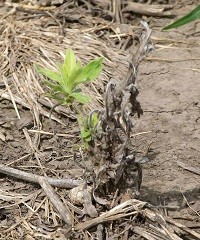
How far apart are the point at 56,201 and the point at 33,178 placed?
15 cm

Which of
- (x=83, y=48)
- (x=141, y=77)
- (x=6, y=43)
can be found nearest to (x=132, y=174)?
(x=141, y=77)

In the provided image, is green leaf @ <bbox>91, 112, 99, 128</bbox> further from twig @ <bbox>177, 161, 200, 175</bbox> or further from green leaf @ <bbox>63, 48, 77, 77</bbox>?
twig @ <bbox>177, 161, 200, 175</bbox>

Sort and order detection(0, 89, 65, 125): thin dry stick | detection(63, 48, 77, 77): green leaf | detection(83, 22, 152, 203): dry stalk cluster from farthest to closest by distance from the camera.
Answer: detection(0, 89, 65, 125): thin dry stick < detection(63, 48, 77, 77): green leaf < detection(83, 22, 152, 203): dry stalk cluster

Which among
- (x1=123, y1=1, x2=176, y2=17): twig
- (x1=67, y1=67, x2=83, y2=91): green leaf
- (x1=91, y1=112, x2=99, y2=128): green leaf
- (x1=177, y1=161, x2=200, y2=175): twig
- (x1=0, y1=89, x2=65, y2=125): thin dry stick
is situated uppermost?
(x1=67, y1=67, x2=83, y2=91): green leaf

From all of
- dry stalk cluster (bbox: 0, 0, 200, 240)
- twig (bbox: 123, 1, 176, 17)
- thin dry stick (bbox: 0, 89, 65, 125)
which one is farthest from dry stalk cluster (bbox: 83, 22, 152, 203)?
twig (bbox: 123, 1, 176, 17)

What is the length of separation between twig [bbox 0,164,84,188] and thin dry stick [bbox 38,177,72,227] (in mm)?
21

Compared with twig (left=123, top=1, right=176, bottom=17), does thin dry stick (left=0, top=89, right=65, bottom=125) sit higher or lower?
lower

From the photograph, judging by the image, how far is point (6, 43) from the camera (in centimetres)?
285

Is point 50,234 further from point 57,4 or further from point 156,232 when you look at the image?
point 57,4

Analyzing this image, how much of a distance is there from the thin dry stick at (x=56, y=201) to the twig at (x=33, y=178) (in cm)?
2

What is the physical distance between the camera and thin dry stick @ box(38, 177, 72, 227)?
2064 millimetres

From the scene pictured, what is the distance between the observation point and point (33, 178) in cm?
221

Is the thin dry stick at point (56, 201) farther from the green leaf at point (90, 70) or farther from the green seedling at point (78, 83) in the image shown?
the green leaf at point (90, 70)

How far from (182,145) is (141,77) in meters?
0.48
